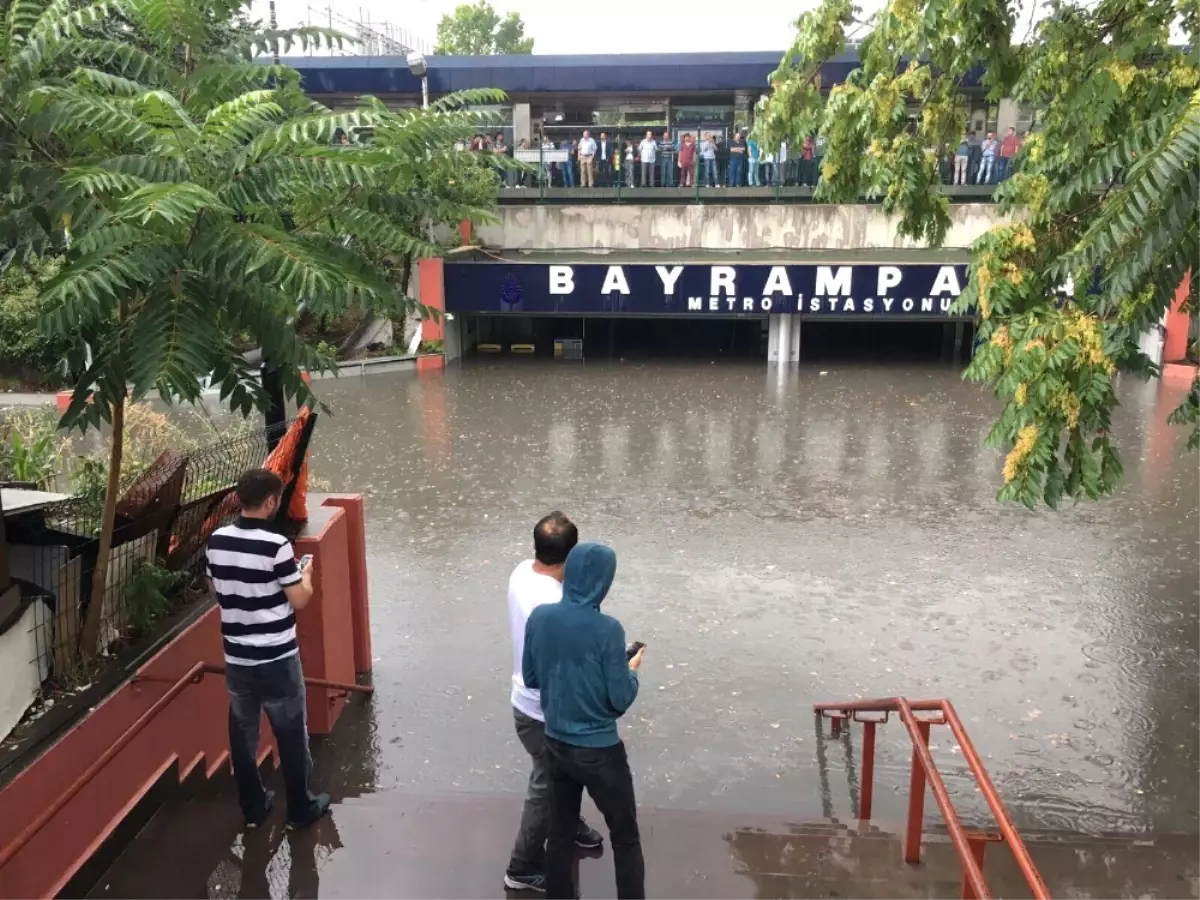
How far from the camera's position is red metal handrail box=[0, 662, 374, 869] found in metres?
3.43

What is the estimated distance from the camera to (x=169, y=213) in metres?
3.39

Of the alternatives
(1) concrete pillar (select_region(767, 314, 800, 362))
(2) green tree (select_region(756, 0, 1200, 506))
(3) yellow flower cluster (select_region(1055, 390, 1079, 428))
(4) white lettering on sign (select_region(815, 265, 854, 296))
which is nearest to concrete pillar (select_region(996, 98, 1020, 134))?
(4) white lettering on sign (select_region(815, 265, 854, 296))

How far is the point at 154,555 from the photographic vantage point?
5711 millimetres

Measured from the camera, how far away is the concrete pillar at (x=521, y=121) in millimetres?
30922

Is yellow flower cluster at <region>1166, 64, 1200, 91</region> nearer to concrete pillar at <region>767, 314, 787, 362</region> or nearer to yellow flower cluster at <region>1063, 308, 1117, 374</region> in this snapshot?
yellow flower cluster at <region>1063, 308, 1117, 374</region>

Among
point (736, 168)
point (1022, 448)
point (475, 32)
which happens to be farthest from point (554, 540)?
point (475, 32)

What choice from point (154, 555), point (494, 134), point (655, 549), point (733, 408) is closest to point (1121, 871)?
point (154, 555)

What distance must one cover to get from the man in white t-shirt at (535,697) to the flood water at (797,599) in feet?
6.13

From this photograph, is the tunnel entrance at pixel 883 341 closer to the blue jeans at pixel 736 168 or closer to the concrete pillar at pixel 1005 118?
the blue jeans at pixel 736 168

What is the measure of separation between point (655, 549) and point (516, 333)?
1612cm

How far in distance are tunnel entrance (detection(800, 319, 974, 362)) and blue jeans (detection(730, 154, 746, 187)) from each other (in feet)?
13.3

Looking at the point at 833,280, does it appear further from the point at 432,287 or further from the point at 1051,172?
the point at 1051,172

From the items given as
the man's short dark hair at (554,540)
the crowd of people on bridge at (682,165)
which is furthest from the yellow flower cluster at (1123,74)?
the crowd of people on bridge at (682,165)

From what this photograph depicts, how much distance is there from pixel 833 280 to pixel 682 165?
19.8 ft
